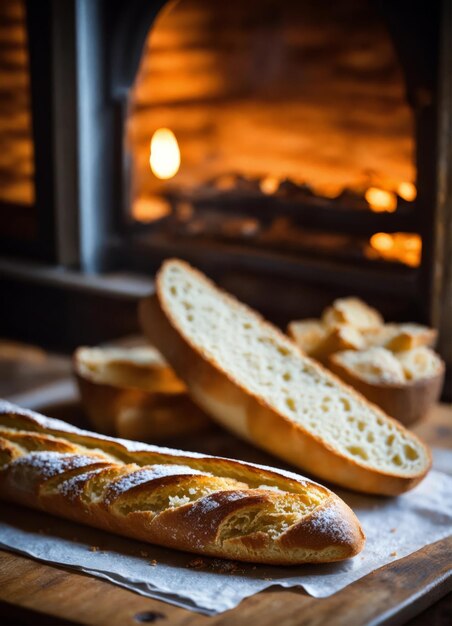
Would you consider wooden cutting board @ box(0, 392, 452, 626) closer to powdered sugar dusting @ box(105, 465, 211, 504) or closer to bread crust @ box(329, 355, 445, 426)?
powdered sugar dusting @ box(105, 465, 211, 504)

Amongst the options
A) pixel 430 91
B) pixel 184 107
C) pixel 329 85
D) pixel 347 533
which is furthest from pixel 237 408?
pixel 184 107

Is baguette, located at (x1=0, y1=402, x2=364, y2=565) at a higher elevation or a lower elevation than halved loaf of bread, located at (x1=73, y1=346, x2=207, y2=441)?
higher

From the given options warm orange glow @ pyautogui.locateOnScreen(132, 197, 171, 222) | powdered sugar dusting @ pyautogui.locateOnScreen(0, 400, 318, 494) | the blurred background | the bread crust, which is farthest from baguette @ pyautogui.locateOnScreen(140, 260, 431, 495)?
warm orange glow @ pyautogui.locateOnScreen(132, 197, 171, 222)

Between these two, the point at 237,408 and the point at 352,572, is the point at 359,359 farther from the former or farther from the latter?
the point at 352,572

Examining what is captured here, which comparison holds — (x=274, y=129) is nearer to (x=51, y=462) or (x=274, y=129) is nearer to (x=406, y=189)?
(x=406, y=189)

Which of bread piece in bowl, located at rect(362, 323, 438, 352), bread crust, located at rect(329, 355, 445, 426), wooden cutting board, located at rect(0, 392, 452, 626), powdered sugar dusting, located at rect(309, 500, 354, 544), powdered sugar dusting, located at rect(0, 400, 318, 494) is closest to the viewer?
wooden cutting board, located at rect(0, 392, 452, 626)
